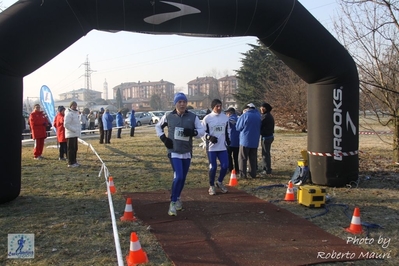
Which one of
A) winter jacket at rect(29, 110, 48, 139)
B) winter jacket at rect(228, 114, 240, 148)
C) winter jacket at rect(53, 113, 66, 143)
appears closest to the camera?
winter jacket at rect(228, 114, 240, 148)

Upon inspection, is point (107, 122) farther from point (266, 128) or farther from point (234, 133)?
point (266, 128)

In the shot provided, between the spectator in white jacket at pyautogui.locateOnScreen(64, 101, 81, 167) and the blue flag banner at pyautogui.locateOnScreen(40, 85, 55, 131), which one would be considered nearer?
the spectator in white jacket at pyautogui.locateOnScreen(64, 101, 81, 167)

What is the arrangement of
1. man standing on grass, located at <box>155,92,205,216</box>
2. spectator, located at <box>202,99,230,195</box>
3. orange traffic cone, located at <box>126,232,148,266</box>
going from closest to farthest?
1. orange traffic cone, located at <box>126,232,148,266</box>
2. man standing on grass, located at <box>155,92,205,216</box>
3. spectator, located at <box>202,99,230,195</box>

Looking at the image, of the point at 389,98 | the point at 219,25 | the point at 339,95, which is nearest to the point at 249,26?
the point at 219,25

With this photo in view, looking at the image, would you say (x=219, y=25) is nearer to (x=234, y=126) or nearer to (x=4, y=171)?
(x=234, y=126)

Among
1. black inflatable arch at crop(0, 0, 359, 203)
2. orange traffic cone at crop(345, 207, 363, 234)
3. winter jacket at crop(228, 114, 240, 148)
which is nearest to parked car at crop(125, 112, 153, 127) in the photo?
winter jacket at crop(228, 114, 240, 148)

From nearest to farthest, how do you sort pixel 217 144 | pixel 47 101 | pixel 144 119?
pixel 217 144 < pixel 47 101 < pixel 144 119

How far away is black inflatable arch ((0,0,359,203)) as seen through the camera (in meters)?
6.64

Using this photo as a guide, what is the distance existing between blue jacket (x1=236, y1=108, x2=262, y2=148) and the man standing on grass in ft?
10.2

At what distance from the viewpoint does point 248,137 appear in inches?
368

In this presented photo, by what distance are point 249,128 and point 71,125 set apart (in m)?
5.51

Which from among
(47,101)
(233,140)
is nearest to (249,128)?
(233,140)

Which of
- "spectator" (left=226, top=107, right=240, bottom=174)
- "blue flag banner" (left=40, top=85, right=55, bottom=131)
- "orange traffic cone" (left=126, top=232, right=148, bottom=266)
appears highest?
"blue flag banner" (left=40, top=85, right=55, bottom=131)

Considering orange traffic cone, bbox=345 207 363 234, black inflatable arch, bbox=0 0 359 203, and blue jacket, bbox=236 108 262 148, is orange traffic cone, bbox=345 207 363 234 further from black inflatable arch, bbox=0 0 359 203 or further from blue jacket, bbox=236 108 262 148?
blue jacket, bbox=236 108 262 148
